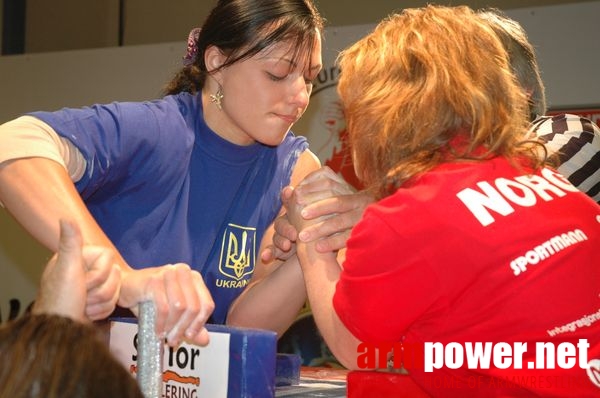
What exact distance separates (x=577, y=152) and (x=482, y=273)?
1.74ft

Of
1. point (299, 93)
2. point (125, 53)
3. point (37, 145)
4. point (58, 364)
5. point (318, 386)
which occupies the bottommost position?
point (58, 364)

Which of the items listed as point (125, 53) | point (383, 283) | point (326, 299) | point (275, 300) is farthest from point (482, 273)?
point (125, 53)

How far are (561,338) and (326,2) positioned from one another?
331 centimetres

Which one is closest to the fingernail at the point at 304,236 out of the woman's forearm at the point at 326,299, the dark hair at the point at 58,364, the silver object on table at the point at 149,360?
the woman's forearm at the point at 326,299

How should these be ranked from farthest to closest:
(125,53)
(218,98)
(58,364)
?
(125,53)
(218,98)
(58,364)

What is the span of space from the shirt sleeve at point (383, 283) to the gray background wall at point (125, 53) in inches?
84.6

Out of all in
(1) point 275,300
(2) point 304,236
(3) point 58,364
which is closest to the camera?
(3) point 58,364

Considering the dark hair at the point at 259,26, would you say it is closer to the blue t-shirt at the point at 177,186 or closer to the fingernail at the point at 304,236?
the blue t-shirt at the point at 177,186

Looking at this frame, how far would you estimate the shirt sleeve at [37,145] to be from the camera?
114 cm

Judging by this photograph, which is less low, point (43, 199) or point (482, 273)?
point (43, 199)

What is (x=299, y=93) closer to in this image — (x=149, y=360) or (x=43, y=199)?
(x=43, y=199)

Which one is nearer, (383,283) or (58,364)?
(58,364)

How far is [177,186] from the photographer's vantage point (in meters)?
1.40

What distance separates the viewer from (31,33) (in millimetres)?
4805
